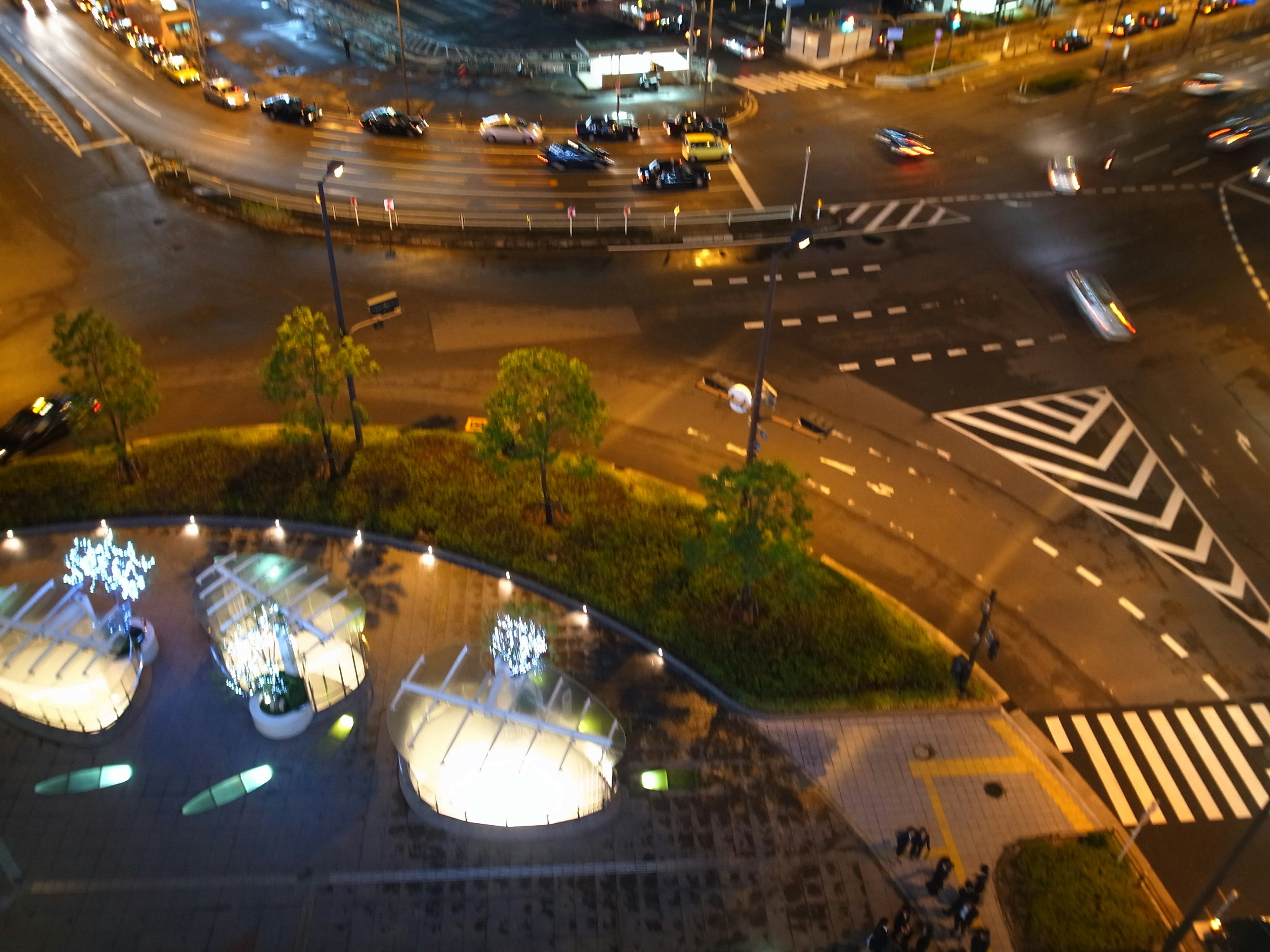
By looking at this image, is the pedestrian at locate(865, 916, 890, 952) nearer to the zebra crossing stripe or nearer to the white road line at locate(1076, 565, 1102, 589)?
the zebra crossing stripe

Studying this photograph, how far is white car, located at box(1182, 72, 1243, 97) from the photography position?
5969cm

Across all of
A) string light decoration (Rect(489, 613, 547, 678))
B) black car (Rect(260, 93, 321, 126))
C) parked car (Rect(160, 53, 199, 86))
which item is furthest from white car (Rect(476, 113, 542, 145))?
string light decoration (Rect(489, 613, 547, 678))

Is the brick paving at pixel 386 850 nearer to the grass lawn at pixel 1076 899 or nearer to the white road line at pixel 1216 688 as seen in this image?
the grass lawn at pixel 1076 899

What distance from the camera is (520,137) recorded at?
175 ft

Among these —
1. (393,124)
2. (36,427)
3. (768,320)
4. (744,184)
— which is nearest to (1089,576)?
(768,320)

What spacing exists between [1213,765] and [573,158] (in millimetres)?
40225

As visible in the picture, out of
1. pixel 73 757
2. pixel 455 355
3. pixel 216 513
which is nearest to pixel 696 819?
pixel 73 757

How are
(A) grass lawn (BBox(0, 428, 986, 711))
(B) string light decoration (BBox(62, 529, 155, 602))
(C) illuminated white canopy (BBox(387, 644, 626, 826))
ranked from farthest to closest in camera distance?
(B) string light decoration (BBox(62, 529, 155, 602)) → (A) grass lawn (BBox(0, 428, 986, 711)) → (C) illuminated white canopy (BBox(387, 644, 626, 826))

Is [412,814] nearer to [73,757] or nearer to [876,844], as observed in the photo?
[73,757]

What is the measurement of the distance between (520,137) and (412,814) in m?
40.9

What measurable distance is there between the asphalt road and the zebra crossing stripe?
0.61m

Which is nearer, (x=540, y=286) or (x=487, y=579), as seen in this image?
(x=487, y=579)

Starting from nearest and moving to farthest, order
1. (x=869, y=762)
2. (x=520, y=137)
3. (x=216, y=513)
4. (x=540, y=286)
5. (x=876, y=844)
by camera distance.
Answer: (x=876, y=844) → (x=869, y=762) → (x=216, y=513) → (x=540, y=286) → (x=520, y=137)

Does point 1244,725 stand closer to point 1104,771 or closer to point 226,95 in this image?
point 1104,771
